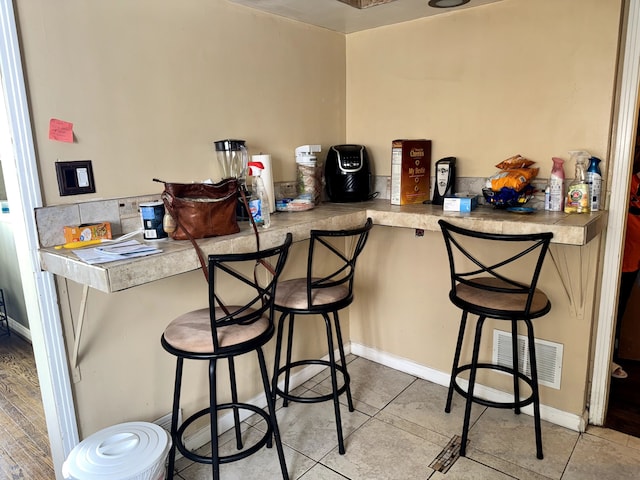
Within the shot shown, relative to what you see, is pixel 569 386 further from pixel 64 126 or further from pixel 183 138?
pixel 64 126

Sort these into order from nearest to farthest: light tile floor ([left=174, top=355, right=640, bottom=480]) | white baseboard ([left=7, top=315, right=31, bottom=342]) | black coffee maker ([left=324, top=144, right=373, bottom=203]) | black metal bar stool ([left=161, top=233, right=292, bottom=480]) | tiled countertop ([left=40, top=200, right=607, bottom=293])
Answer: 1. tiled countertop ([left=40, top=200, right=607, bottom=293])
2. black metal bar stool ([left=161, top=233, right=292, bottom=480])
3. light tile floor ([left=174, top=355, right=640, bottom=480])
4. black coffee maker ([left=324, top=144, right=373, bottom=203])
5. white baseboard ([left=7, top=315, right=31, bottom=342])

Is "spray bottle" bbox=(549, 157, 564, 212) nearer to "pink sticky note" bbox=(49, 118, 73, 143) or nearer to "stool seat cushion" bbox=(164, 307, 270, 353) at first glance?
"stool seat cushion" bbox=(164, 307, 270, 353)

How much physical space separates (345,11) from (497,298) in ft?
5.25

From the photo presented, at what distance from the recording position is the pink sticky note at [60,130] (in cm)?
160

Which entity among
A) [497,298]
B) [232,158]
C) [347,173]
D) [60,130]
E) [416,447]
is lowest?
[416,447]

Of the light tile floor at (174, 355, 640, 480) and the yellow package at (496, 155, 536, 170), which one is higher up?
the yellow package at (496, 155, 536, 170)

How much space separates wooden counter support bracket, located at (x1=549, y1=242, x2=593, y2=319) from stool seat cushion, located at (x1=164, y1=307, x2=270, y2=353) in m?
1.42

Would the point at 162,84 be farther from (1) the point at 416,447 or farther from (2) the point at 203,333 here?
(1) the point at 416,447

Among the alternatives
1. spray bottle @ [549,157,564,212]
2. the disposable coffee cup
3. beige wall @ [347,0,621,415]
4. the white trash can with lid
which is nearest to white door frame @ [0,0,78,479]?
the white trash can with lid

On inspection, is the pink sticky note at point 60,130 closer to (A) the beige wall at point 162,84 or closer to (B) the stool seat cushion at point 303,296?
(A) the beige wall at point 162,84

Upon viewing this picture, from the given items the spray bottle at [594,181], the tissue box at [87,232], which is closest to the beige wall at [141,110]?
the tissue box at [87,232]

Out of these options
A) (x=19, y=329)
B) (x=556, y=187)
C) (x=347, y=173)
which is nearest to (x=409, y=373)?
(x=347, y=173)

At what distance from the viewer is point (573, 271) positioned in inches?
85.1

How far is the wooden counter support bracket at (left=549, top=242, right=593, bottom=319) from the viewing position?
2.13 metres
